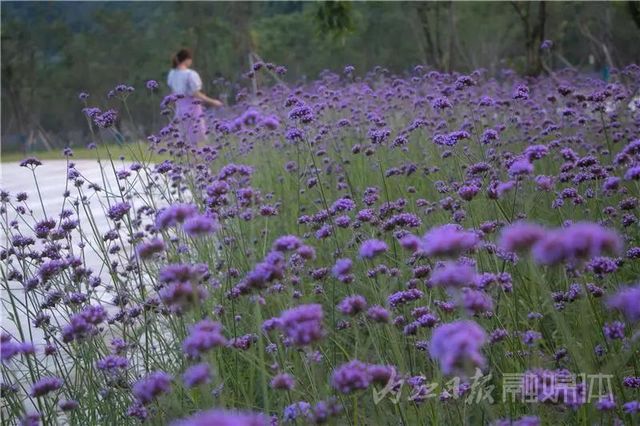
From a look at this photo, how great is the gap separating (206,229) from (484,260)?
149 cm

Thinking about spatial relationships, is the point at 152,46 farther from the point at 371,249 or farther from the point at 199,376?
the point at 199,376

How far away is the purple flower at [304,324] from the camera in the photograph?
1.42 m

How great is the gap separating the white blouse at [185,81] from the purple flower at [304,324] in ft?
24.4

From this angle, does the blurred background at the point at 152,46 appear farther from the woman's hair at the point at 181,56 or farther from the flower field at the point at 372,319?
the flower field at the point at 372,319

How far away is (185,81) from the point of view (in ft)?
29.2

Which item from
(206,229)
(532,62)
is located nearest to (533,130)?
(206,229)

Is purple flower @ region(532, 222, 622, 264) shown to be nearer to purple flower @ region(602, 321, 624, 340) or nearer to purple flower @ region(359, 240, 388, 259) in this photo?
purple flower @ region(359, 240, 388, 259)

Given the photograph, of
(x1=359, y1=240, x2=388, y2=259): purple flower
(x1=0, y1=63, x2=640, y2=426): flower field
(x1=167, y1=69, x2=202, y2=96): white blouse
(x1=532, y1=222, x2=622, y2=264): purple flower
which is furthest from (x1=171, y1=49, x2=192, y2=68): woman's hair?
(x1=532, y1=222, x2=622, y2=264): purple flower

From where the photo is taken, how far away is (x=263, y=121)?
2.43m

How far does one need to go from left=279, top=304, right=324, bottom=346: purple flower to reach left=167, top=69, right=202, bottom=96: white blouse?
7444 millimetres

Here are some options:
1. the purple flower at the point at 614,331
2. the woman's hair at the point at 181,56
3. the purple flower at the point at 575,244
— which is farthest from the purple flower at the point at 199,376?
the woman's hair at the point at 181,56

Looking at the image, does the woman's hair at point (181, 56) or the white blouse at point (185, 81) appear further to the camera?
the woman's hair at point (181, 56)

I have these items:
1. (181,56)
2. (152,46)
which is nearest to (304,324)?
(181,56)

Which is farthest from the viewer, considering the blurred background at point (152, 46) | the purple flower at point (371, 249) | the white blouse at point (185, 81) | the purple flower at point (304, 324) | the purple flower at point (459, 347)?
the blurred background at point (152, 46)
